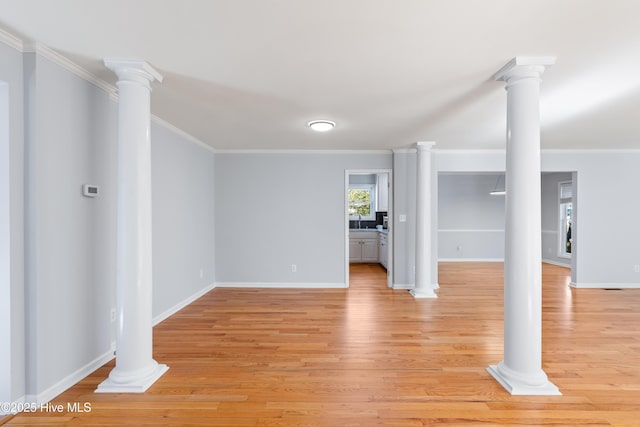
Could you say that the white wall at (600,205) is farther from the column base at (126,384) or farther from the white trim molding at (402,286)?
the column base at (126,384)

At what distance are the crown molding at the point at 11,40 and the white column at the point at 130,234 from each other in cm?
47

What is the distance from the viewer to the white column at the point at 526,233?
2268 millimetres

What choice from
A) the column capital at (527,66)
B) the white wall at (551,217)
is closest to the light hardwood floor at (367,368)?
the column capital at (527,66)

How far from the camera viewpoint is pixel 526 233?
2279mm

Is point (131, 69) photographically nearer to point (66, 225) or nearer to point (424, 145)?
point (66, 225)

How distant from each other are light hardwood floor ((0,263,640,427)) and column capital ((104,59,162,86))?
2.30m

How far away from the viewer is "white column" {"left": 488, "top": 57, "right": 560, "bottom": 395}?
2.27m

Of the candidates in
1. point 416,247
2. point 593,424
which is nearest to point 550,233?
point 416,247

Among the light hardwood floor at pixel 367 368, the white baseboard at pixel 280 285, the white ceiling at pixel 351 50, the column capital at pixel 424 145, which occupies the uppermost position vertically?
the white ceiling at pixel 351 50

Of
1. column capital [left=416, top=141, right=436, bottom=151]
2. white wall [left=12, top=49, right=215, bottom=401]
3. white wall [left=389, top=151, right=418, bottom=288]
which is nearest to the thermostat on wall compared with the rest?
white wall [left=12, top=49, right=215, bottom=401]

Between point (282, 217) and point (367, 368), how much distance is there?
3.34 meters

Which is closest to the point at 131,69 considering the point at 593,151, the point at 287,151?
the point at 287,151

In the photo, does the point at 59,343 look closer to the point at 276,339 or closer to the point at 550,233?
the point at 276,339

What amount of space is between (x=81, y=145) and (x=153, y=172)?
1118 millimetres
